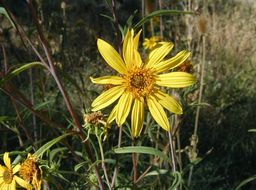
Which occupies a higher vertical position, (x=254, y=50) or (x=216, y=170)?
(x=254, y=50)

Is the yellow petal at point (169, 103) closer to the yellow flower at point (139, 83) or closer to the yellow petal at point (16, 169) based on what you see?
the yellow flower at point (139, 83)

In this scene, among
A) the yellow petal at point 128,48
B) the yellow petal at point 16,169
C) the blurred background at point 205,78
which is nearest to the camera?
the yellow petal at point 128,48

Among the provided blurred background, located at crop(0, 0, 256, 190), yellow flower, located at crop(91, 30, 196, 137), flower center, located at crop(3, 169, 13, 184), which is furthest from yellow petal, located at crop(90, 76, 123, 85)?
blurred background, located at crop(0, 0, 256, 190)

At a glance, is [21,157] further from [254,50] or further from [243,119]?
[254,50]

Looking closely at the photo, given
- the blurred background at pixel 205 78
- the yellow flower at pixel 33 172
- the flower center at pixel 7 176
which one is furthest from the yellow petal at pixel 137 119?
the blurred background at pixel 205 78

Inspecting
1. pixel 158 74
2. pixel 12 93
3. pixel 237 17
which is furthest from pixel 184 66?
pixel 237 17

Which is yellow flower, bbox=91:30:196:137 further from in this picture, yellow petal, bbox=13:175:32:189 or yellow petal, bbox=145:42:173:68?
yellow petal, bbox=13:175:32:189
